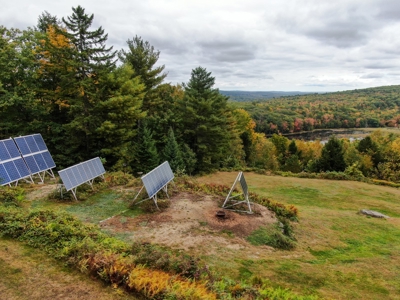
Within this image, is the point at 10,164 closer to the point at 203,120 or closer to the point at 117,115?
the point at 117,115

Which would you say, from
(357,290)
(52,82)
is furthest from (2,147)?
(357,290)

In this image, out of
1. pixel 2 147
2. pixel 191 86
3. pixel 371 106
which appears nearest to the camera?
pixel 2 147

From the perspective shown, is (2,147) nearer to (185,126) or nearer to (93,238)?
(93,238)

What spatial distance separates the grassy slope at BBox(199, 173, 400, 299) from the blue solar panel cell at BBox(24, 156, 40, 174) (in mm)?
11586

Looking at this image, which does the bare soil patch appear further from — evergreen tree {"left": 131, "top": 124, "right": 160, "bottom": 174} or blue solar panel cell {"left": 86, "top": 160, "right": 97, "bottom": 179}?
evergreen tree {"left": 131, "top": 124, "right": 160, "bottom": 174}

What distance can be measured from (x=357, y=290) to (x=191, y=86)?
2648 centimetres

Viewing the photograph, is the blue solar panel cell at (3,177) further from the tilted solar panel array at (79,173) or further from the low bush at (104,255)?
the low bush at (104,255)

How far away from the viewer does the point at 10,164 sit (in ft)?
41.3

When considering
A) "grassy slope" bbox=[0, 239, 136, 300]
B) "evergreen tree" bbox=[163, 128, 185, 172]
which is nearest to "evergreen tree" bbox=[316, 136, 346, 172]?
"evergreen tree" bbox=[163, 128, 185, 172]

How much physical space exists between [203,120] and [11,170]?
2014 centimetres

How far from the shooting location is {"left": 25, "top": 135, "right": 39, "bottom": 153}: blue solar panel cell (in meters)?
14.2

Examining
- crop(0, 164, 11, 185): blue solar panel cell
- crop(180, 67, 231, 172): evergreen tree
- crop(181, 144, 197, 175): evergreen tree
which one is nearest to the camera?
crop(0, 164, 11, 185): blue solar panel cell

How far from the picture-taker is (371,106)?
147125 millimetres

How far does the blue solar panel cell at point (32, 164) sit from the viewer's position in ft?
44.7
